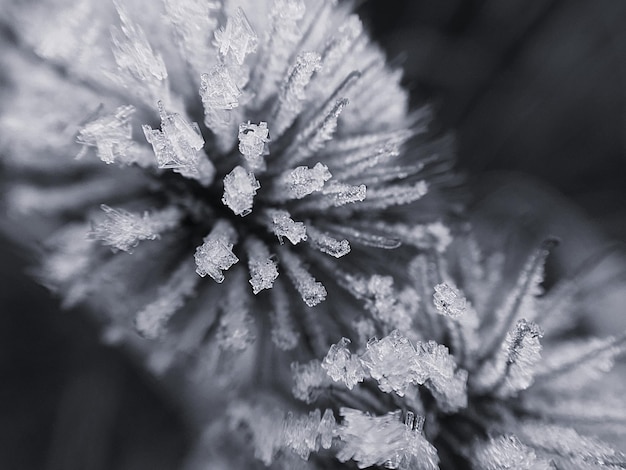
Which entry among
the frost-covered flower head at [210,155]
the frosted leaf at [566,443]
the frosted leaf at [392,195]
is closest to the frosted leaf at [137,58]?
the frost-covered flower head at [210,155]

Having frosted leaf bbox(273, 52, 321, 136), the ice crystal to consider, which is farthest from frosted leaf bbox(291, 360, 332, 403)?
frosted leaf bbox(273, 52, 321, 136)

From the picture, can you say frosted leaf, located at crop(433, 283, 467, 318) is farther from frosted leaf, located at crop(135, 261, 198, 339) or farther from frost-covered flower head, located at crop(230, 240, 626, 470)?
frosted leaf, located at crop(135, 261, 198, 339)

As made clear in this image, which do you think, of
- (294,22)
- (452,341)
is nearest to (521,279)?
(452,341)

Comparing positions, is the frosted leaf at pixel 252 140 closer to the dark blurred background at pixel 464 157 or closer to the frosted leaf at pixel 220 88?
the frosted leaf at pixel 220 88

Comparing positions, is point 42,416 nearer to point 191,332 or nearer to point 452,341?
point 191,332

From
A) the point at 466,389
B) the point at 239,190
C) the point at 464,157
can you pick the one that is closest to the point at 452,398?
the point at 466,389

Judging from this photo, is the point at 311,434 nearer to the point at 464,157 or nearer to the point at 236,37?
the point at 236,37
